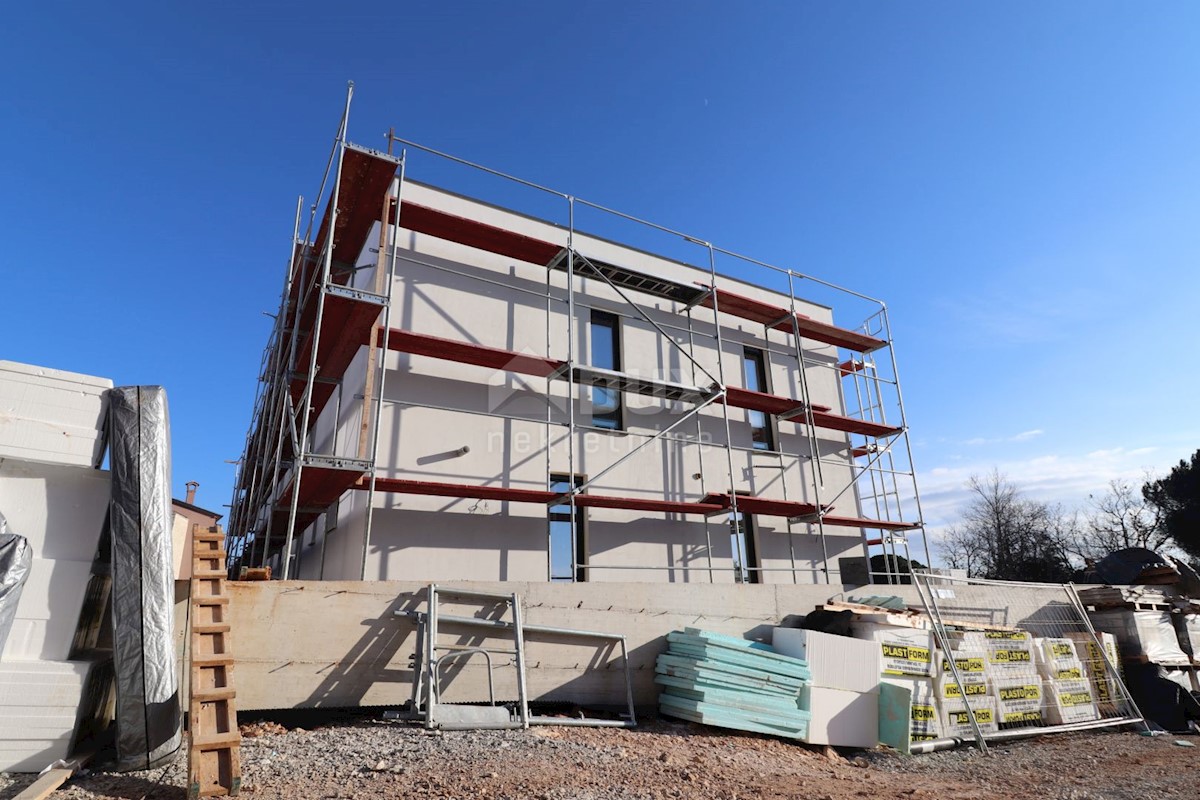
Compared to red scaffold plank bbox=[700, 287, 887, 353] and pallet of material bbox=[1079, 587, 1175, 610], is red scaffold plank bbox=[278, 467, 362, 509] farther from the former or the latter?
pallet of material bbox=[1079, 587, 1175, 610]

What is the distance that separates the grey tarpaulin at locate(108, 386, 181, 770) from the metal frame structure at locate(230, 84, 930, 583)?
7.99 feet

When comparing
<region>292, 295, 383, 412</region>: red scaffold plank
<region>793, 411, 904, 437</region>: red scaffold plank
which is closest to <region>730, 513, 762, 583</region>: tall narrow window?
<region>793, 411, 904, 437</region>: red scaffold plank

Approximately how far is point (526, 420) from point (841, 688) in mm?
5563

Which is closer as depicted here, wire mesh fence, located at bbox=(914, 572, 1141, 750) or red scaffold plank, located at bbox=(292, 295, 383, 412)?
wire mesh fence, located at bbox=(914, 572, 1141, 750)

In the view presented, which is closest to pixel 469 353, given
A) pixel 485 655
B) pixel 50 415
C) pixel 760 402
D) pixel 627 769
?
pixel 485 655

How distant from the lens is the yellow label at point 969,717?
22.6 feet

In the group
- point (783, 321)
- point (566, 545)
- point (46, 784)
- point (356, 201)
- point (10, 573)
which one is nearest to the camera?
point (46, 784)

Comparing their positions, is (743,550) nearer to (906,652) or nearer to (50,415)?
(906,652)

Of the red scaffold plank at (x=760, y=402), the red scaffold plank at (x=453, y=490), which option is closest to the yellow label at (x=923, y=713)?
the red scaffold plank at (x=453, y=490)

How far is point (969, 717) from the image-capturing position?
6820 millimetres

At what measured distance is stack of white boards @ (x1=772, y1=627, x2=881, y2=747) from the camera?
6.45 meters

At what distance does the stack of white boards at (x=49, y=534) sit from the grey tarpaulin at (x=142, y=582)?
0.71ft

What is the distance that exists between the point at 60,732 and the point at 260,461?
325 inches

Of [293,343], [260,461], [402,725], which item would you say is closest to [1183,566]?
[402,725]
